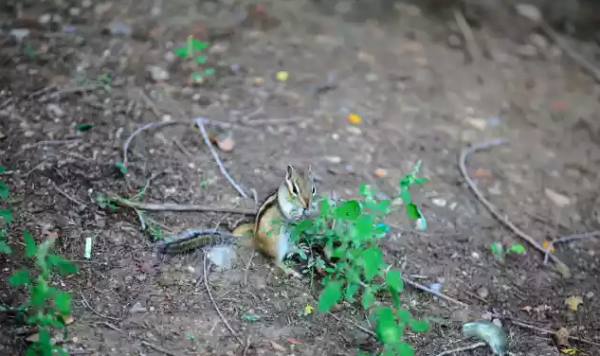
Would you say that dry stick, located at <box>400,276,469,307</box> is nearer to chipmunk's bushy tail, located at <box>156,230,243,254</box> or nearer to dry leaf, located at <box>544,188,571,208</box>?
chipmunk's bushy tail, located at <box>156,230,243,254</box>

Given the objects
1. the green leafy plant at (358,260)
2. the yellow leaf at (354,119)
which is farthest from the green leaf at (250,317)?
the yellow leaf at (354,119)

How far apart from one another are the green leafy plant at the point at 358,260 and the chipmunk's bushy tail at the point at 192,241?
471mm

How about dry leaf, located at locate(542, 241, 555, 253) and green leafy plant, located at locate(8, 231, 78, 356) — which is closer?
green leafy plant, located at locate(8, 231, 78, 356)

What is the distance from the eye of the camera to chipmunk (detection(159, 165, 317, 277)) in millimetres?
3857

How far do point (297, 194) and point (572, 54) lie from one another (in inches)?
167

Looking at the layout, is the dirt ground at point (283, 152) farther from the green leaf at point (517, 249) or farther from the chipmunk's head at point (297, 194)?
the chipmunk's head at point (297, 194)

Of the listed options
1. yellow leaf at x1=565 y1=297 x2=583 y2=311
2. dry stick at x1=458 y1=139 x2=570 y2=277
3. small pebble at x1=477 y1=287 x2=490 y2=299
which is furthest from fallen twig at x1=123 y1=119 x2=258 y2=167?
Result: yellow leaf at x1=565 y1=297 x2=583 y2=311

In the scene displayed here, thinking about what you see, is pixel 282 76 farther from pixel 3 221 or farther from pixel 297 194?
pixel 3 221

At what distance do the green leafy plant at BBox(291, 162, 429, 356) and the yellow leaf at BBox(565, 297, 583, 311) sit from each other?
1132 millimetres

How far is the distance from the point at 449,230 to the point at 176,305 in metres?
1.96

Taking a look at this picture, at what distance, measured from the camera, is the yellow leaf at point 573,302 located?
4.27 meters

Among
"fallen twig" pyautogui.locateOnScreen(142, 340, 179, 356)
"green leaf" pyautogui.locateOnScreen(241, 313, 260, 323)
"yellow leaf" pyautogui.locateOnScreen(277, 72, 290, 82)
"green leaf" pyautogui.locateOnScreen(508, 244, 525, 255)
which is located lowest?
"green leaf" pyautogui.locateOnScreen(508, 244, 525, 255)

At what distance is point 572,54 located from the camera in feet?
22.5

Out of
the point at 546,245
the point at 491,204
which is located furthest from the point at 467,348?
the point at 491,204
